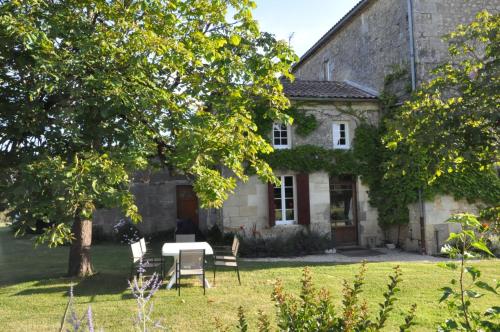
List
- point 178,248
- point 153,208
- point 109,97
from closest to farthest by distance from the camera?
1. point 109,97
2. point 178,248
3. point 153,208

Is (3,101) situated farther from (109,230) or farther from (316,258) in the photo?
(109,230)

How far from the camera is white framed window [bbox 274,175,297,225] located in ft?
41.8

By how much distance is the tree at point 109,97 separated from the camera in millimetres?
5145

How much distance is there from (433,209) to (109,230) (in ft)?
38.2

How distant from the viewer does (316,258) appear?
11.4 meters

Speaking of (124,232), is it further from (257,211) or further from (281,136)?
(281,136)

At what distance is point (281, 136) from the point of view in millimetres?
13062

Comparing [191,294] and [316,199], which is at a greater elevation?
[316,199]

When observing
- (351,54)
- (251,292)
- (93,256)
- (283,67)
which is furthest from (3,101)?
(351,54)

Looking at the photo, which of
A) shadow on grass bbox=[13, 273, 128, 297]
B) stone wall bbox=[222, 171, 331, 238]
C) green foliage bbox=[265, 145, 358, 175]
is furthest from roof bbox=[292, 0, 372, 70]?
shadow on grass bbox=[13, 273, 128, 297]

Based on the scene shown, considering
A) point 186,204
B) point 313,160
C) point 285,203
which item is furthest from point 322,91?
point 186,204

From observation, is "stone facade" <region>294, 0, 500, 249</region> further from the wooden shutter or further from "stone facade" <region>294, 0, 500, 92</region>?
the wooden shutter

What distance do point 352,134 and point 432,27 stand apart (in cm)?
406

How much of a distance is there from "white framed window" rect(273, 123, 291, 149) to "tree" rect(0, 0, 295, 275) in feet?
17.5
